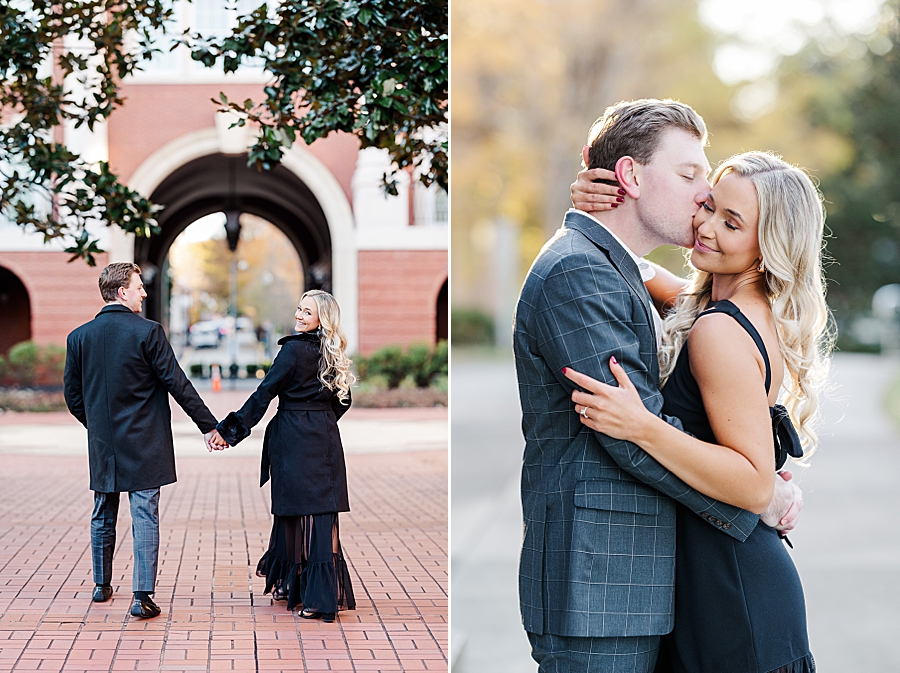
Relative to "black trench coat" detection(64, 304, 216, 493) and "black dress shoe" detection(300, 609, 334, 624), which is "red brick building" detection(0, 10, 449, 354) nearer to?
"black trench coat" detection(64, 304, 216, 493)

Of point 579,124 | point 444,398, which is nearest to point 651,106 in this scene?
point 444,398

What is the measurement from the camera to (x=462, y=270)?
55.1 meters

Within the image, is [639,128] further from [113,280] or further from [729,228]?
[113,280]

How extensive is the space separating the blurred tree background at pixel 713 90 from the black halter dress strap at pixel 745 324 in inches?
1039

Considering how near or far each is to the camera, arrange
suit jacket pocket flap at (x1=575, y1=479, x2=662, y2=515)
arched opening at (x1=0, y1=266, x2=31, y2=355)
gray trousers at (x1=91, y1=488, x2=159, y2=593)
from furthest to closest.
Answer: arched opening at (x1=0, y1=266, x2=31, y2=355) → gray trousers at (x1=91, y1=488, x2=159, y2=593) → suit jacket pocket flap at (x1=575, y1=479, x2=662, y2=515)

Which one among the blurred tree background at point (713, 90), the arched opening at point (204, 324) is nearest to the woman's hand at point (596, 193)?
the arched opening at point (204, 324)

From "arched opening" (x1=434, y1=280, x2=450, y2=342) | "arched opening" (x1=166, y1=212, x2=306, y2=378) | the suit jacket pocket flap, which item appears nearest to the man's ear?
the suit jacket pocket flap

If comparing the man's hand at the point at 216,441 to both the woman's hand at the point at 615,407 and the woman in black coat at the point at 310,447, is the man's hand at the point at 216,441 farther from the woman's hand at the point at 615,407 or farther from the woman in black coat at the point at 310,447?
the woman's hand at the point at 615,407

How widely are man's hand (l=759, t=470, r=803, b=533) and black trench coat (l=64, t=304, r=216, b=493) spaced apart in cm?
307

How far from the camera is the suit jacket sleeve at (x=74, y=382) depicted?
5.19 m

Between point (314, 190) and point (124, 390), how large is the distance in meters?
4.55

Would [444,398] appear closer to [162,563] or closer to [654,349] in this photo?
[162,563]

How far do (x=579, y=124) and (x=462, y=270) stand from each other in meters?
24.7

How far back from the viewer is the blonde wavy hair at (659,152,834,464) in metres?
2.79
